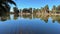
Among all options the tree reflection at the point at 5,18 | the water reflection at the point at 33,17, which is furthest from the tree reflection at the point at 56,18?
the tree reflection at the point at 5,18

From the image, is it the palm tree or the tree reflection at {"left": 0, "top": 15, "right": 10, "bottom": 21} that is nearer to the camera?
the palm tree

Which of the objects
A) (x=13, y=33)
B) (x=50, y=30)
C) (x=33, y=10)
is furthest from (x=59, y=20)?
(x=13, y=33)

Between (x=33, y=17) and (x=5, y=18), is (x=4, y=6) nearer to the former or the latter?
(x=5, y=18)

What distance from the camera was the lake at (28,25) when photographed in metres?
2.81

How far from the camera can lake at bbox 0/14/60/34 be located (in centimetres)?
281

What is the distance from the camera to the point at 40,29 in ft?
9.49

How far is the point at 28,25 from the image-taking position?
117 inches

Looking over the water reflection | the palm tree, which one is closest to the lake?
the water reflection

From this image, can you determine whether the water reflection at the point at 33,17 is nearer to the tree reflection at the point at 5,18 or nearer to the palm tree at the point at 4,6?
the tree reflection at the point at 5,18

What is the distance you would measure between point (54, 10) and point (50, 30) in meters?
0.56

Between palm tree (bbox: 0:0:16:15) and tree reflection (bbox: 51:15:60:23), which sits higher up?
palm tree (bbox: 0:0:16:15)

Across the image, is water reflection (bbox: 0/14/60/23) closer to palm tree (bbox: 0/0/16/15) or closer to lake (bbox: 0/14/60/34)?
lake (bbox: 0/14/60/34)

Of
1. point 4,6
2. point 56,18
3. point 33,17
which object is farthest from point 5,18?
point 56,18

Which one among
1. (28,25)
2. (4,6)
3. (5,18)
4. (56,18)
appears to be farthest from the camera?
(56,18)
